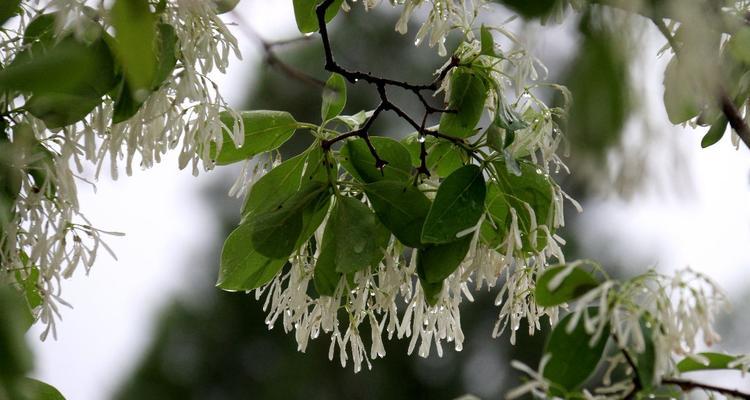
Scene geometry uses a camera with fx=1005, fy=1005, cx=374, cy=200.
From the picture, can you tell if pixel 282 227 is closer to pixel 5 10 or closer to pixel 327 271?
pixel 327 271

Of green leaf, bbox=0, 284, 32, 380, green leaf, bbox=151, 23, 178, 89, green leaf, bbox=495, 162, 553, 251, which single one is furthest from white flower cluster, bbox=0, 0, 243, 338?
green leaf, bbox=0, 284, 32, 380

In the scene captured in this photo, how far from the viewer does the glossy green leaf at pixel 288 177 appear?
2.04 feet

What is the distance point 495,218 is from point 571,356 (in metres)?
0.20

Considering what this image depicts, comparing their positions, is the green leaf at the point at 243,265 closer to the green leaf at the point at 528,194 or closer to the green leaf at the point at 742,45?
the green leaf at the point at 528,194

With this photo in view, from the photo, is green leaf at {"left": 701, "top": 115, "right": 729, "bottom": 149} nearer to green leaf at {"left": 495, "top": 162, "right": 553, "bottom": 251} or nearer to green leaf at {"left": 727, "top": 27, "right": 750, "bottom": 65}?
green leaf at {"left": 495, "top": 162, "right": 553, "bottom": 251}

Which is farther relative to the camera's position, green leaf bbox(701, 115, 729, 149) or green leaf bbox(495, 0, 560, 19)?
green leaf bbox(701, 115, 729, 149)

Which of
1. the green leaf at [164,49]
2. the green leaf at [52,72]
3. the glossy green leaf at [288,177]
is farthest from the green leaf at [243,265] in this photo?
the green leaf at [52,72]

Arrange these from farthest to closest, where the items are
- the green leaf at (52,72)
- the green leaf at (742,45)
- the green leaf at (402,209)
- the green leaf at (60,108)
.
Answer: the green leaf at (402,209) < the green leaf at (60,108) < the green leaf at (742,45) < the green leaf at (52,72)

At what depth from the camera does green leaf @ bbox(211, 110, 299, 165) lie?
64cm

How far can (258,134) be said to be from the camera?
2.13ft

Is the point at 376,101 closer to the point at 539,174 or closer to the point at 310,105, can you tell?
the point at 310,105

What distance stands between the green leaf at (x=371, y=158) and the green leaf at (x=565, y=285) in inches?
8.1

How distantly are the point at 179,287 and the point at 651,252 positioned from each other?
2.09m

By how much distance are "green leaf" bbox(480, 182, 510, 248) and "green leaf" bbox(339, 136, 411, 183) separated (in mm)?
54
